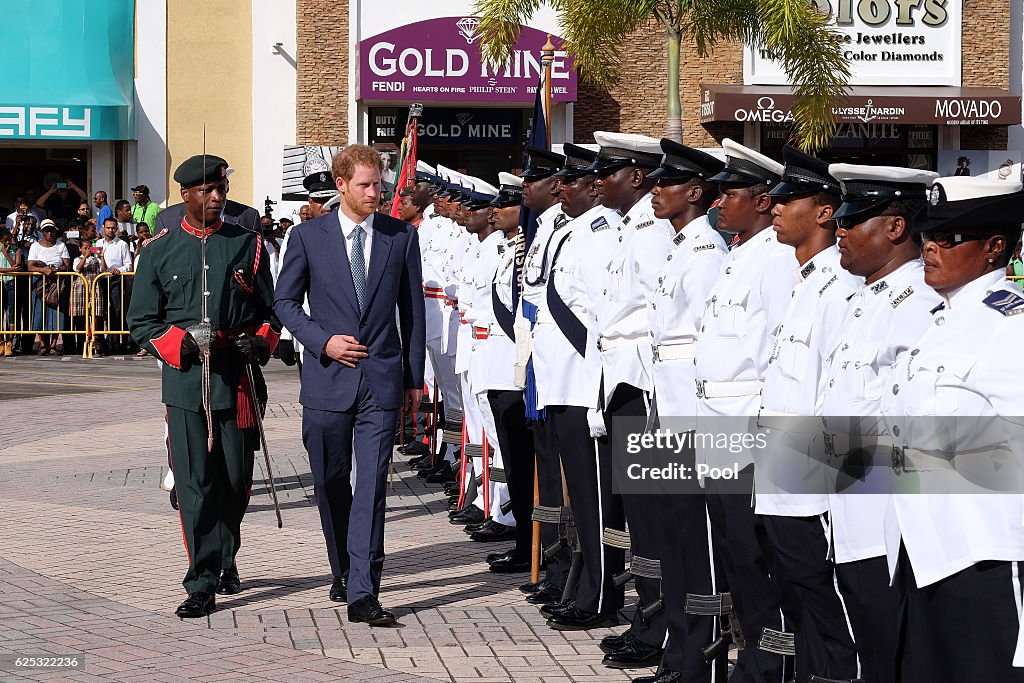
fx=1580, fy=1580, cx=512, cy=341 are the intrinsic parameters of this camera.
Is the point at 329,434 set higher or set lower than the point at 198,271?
lower

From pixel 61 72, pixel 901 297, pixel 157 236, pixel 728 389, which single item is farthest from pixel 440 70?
pixel 901 297

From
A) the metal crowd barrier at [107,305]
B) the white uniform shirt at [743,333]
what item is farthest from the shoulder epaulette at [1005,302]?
the metal crowd barrier at [107,305]

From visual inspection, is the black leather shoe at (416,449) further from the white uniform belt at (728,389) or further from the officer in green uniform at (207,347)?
the white uniform belt at (728,389)

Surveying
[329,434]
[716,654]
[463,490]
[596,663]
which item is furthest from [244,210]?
[716,654]

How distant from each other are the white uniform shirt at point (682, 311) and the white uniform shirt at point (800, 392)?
2.77 ft

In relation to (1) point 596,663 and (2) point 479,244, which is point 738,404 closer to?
(1) point 596,663

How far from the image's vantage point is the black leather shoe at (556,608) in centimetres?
777

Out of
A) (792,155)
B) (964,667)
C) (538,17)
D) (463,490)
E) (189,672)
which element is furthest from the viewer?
(538,17)

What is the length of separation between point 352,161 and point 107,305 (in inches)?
668

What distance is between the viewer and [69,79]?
95.2 ft

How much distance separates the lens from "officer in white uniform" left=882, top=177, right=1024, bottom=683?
437cm

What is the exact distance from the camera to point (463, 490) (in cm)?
1119

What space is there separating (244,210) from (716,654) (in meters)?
4.45

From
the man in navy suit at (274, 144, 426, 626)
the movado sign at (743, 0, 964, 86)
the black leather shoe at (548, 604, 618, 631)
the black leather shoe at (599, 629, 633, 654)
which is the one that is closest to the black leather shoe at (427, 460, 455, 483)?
the man in navy suit at (274, 144, 426, 626)
